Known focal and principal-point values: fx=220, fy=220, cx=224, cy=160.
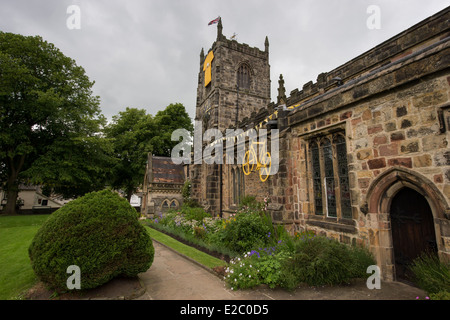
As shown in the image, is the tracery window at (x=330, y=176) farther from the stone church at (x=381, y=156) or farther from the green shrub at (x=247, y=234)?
the green shrub at (x=247, y=234)

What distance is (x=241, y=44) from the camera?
27.7m

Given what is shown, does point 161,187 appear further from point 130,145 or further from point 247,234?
point 247,234

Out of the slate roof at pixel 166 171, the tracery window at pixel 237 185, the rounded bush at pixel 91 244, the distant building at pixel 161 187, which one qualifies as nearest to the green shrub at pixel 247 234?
the rounded bush at pixel 91 244

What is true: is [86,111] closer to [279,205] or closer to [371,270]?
[279,205]

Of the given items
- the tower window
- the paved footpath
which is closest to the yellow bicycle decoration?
the paved footpath

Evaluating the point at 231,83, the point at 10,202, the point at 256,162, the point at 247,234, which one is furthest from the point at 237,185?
the point at 10,202

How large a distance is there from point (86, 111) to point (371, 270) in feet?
81.1

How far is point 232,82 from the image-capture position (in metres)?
26.5

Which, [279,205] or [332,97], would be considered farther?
[279,205]

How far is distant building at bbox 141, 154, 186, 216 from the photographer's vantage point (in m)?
21.3

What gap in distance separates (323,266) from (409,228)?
7.35 feet

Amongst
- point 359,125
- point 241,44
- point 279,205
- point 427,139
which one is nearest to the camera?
point 427,139

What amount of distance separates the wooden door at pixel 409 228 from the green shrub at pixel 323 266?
0.63m
